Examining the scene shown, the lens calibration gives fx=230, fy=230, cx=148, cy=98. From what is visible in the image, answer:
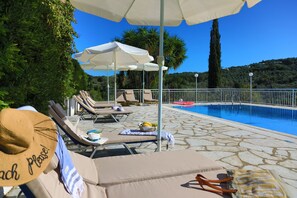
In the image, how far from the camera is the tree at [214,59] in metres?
20.8

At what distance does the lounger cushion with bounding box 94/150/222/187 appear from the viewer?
2.23 m

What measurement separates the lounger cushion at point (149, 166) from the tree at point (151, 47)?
16.1 metres

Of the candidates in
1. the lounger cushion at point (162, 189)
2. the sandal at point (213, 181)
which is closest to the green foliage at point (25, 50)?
the lounger cushion at point (162, 189)

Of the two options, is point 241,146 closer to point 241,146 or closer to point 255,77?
point 241,146

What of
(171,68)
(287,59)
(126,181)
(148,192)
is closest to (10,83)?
(126,181)

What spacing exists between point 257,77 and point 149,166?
2805 cm

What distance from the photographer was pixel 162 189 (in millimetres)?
1995

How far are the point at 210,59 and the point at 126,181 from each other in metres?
20.4

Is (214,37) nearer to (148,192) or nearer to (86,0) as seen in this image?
(86,0)

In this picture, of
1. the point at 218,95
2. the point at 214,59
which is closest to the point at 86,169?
the point at 218,95

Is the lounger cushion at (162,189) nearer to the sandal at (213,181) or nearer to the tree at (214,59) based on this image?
the sandal at (213,181)

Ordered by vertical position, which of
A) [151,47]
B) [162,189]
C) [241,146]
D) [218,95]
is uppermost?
[151,47]

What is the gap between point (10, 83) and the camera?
2875mm

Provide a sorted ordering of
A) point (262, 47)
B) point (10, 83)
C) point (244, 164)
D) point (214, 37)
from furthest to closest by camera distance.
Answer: point (262, 47), point (214, 37), point (244, 164), point (10, 83)
